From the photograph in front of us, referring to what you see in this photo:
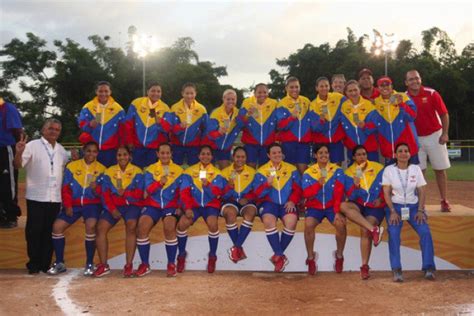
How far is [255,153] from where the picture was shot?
24.8ft

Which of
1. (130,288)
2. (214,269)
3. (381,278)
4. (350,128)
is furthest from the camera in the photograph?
(350,128)

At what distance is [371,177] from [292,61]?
136 feet

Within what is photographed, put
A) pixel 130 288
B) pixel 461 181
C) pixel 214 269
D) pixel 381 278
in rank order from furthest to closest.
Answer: pixel 461 181, pixel 214 269, pixel 381 278, pixel 130 288

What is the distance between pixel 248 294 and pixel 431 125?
375cm

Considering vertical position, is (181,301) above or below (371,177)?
below

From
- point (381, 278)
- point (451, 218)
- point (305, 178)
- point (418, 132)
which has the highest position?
point (418, 132)

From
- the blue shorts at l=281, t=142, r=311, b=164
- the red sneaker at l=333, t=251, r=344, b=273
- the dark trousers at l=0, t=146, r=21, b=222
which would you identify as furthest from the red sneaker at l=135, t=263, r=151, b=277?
the blue shorts at l=281, t=142, r=311, b=164

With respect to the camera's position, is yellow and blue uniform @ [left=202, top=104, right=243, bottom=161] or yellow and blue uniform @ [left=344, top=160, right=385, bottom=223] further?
yellow and blue uniform @ [left=202, top=104, right=243, bottom=161]

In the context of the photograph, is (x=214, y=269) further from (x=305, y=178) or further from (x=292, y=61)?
(x=292, y=61)

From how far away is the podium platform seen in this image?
6758 mm

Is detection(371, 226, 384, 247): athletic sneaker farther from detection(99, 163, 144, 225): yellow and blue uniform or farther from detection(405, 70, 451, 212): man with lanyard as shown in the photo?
detection(99, 163, 144, 225): yellow and blue uniform

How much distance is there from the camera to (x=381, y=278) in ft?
20.5

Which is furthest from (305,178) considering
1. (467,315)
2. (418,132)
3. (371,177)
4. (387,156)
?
(467,315)

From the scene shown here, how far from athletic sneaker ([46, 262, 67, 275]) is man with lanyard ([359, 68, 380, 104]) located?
5.04 m
